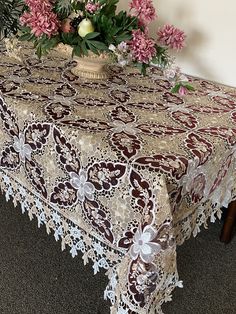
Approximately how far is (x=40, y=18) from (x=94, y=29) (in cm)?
19

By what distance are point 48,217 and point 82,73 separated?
24.1 inches

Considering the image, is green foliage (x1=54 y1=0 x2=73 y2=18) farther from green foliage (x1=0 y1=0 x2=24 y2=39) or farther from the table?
green foliage (x1=0 y1=0 x2=24 y2=39)

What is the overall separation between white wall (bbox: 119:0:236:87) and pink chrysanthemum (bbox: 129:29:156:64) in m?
0.49

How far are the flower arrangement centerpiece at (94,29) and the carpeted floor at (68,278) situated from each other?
0.85 m

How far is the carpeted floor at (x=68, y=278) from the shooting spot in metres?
1.36

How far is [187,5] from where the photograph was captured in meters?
1.66

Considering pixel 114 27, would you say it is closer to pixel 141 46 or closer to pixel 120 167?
pixel 141 46

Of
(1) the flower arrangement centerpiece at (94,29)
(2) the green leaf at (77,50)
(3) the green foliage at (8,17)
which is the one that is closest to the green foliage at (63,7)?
(1) the flower arrangement centerpiece at (94,29)

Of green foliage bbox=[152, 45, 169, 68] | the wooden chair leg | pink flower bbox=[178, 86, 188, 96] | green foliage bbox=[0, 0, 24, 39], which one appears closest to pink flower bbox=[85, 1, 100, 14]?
green foliage bbox=[152, 45, 169, 68]

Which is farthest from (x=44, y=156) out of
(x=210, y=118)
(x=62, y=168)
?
(x=210, y=118)

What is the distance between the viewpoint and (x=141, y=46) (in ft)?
4.11

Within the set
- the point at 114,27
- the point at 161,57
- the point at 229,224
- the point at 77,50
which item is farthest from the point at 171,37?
the point at 229,224

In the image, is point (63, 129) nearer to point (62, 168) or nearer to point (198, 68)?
point (62, 168)

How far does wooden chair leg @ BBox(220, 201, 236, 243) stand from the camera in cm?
163
